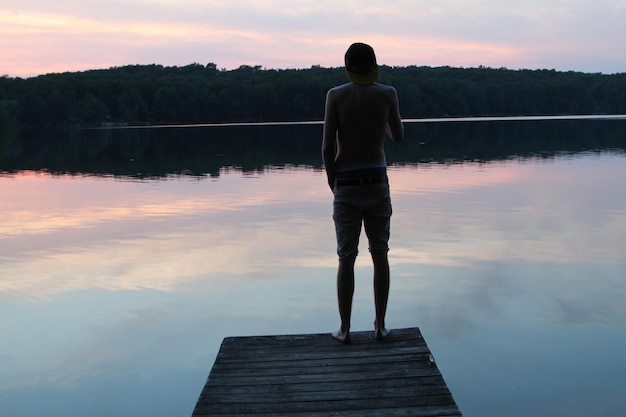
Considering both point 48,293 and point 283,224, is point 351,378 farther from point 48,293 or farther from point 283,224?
point 283,224

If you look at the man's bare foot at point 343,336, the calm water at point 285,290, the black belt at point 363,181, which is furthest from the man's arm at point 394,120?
the calm water at point 285,290

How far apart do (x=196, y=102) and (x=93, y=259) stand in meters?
91.0

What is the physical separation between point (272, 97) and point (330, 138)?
97514mm

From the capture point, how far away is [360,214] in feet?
14.0

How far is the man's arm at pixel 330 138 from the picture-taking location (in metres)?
4.19

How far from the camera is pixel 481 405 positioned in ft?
17.3

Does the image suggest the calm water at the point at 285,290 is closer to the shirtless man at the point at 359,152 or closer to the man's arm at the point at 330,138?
the shirtless man at the point at 359,152

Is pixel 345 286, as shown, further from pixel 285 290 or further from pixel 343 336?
pixel 285 290

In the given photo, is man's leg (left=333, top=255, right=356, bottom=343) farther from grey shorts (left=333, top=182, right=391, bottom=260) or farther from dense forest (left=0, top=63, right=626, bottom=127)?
dense forest (left=0, top=63, right=626, bottom=127)

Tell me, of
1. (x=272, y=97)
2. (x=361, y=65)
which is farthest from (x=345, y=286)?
(x=272, y=97)

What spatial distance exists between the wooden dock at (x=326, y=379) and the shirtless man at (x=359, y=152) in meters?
0.49

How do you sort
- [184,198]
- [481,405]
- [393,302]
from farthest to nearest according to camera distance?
[184,198], [393,302], [481,405]

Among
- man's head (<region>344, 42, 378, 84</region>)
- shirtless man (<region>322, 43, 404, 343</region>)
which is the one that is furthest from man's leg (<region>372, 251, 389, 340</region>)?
man's head (<region>344, 42, 378, 84</region>)

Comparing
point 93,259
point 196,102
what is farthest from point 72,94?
point 93,259
